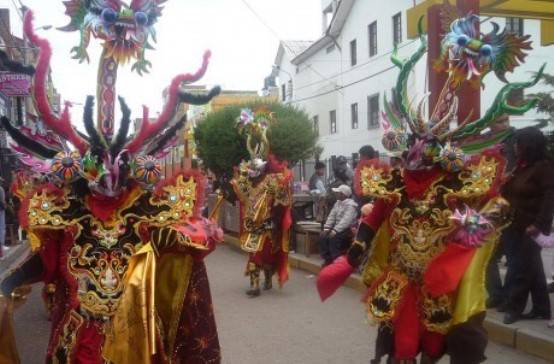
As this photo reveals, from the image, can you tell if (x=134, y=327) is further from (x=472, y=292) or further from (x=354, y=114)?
(x=354, y=114)

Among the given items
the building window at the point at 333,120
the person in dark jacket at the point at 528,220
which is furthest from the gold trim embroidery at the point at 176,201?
the building window at the point at 333,120

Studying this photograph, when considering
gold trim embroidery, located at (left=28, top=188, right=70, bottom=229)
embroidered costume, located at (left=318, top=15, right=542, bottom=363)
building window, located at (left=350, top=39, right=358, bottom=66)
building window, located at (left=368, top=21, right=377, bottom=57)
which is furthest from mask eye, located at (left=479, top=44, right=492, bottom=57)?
building window, located at (left=350, top=39, right=358, bottom=66)

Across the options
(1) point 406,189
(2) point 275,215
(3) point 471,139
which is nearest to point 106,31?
(1) point 406,189

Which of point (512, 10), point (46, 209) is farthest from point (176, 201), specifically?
point (512, 10)

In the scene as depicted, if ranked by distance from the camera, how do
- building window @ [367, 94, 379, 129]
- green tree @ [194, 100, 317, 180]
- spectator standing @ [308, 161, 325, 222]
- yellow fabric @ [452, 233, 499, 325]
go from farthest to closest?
1. building window @ [367, 94, 379, 129]
2. green tree @ [194, 100, 317, 180]
3. spectator standing @ [308, 161, 325, 222]
4. yellow fabric @ [452, 233, 499, 325]

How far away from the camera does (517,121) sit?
17094 millimetres

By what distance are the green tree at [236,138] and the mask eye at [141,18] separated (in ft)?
37.4

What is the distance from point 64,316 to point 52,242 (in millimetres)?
390

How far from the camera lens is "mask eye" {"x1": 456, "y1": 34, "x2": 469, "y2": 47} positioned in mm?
3758

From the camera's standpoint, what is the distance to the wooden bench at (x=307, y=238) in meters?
10.6

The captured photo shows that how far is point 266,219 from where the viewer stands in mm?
8156

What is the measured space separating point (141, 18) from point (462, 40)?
1.92m

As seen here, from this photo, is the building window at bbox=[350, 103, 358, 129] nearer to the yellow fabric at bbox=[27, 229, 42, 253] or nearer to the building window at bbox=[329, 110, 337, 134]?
the building window at bbox=[329, 110, 337, 134]

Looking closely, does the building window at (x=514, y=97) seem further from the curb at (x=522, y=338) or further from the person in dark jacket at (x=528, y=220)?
the curb at (x=522, y=338)
